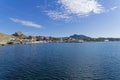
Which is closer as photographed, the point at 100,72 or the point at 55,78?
the point at 55,78

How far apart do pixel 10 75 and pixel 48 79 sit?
15313 mm

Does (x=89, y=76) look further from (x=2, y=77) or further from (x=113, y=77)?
(x=2, y=77)

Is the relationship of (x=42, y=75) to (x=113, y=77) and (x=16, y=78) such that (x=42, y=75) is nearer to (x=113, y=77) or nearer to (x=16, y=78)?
(x=16, y=78)

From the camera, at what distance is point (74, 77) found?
58.1m

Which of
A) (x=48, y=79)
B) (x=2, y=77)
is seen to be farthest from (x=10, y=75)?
(x=48, y=79)

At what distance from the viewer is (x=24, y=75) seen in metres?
61.2

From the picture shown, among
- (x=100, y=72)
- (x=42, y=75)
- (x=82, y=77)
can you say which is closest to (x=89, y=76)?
(x=82, y=77)

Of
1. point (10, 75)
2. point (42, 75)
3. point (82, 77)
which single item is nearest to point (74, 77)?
point (82, 77)

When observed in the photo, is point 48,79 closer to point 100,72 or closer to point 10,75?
point 10,75

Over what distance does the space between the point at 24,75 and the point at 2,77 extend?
7.57 metres

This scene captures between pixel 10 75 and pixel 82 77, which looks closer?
pixel 82 77

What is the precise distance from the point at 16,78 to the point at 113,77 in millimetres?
33300

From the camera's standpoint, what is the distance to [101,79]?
55.9 meters

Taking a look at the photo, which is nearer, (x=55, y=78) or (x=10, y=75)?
(x=55, y=78)
